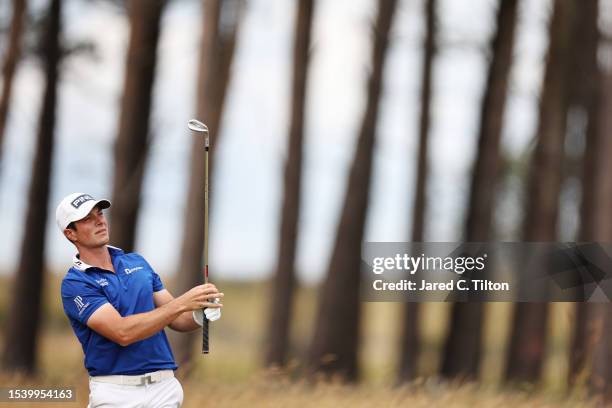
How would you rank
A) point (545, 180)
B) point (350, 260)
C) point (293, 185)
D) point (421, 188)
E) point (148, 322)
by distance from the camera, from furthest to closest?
1. point (421, 188)
2. point (545, 180)
3. point (293, 185)
4. point (350, 260)
5. point (148, 322)

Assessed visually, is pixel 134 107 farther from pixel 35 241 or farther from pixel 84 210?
pixel 84 210

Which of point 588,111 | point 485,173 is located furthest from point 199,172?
point 588,111

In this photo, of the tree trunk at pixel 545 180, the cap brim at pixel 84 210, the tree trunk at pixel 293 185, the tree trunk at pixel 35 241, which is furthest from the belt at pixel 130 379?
the tree trunk at pixel 545 180

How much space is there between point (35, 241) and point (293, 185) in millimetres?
4454

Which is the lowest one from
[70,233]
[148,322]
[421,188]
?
[148,322]

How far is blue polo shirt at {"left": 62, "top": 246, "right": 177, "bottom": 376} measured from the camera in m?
5.37

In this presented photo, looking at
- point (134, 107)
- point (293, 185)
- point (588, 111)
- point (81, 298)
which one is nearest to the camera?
point (81, 298)

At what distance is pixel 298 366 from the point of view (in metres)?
18.5

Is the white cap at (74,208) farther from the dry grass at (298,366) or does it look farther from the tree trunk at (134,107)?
the tree trunk at (134,107)

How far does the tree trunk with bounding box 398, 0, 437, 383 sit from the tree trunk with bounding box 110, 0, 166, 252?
640cm

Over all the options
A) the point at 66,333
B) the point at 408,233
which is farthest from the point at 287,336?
the point at 66,333

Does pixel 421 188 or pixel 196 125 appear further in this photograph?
pixel 421 188

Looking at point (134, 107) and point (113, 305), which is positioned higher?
point (134, 107)

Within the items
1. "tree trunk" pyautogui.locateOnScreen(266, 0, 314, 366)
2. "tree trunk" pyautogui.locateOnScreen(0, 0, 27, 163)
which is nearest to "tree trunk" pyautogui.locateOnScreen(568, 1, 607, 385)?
"tree trunk" pyautogui.locateOnScreen(266, 0, 314, 366)
